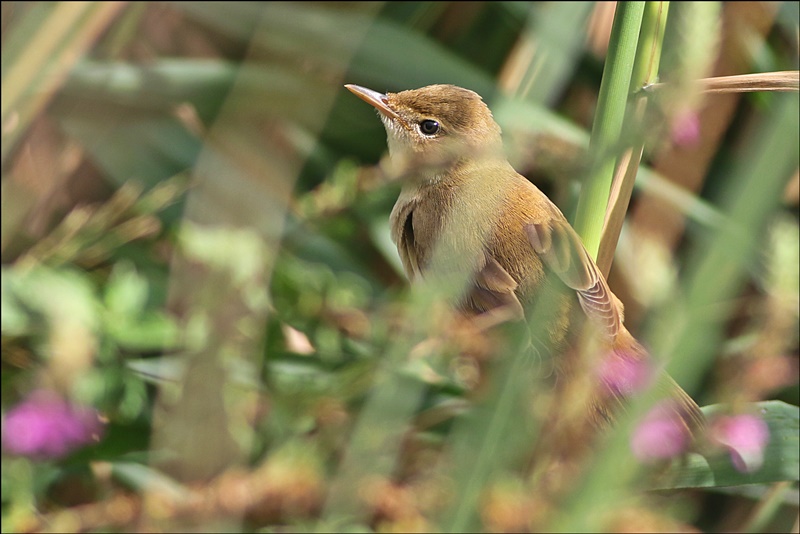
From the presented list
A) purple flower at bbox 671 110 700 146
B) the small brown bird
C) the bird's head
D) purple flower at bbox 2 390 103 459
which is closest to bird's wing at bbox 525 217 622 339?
the small brown bird

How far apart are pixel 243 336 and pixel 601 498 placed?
3.74 ft

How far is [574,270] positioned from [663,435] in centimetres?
16

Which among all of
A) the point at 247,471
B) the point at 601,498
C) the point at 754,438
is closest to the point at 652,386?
the point at 601,498

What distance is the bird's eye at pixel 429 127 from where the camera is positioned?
0.98m

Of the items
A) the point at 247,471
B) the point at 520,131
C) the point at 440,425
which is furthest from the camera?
the point at 440,425

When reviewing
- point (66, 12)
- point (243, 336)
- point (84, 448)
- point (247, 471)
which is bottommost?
point (84, 448)

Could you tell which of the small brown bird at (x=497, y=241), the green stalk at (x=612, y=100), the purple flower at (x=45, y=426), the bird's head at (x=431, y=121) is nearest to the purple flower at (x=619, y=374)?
the small brown bird at (x=497, y=241)

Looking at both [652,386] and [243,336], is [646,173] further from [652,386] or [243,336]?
[652,386]

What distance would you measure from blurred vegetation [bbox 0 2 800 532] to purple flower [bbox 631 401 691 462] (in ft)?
0.14

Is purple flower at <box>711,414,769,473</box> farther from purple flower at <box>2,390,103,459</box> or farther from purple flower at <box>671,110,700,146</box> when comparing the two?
purple flower at <box>2,390,103,459</box>

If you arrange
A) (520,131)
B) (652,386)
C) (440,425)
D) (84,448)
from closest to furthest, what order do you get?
(652,386) → (520,131) → (84,448) → (440,425)

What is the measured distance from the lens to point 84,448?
1.54 metres

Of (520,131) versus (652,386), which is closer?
(652,386)

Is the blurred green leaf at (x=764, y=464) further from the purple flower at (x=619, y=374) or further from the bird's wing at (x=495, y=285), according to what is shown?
the bird's wing at (x=495, y=285)
